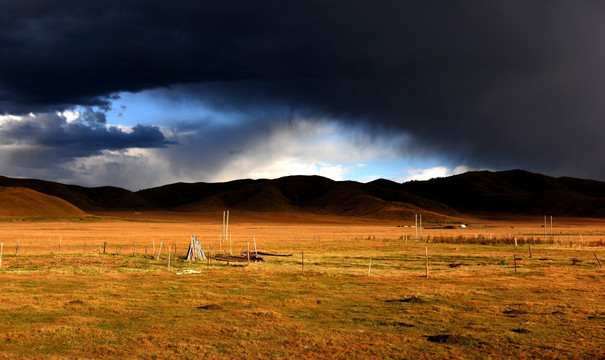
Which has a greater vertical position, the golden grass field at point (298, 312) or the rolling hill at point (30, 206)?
the rolling hill at point (30, 206)

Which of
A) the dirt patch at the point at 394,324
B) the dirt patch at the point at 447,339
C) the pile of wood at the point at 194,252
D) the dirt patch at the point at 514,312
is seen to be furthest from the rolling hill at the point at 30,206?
the dirt patch at the point at 447,339

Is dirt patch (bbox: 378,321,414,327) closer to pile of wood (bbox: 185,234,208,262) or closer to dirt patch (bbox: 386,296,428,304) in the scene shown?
dirt patch (bbox: 386,296,428,304)

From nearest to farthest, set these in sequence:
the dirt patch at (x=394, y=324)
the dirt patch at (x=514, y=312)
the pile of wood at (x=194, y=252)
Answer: the dirt patch at (x=394, y=324) → the dirt patch at (x=514, y=312) → the pile of wood at (x=194, y=252)

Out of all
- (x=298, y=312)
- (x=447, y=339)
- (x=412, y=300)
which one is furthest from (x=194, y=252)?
(x=447, y=339)

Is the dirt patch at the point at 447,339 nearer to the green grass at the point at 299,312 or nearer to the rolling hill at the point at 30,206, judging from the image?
the green grass at the point at 299,312

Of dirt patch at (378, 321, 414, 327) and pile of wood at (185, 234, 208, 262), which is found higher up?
pile of wood at (185, 234, 208, 262)

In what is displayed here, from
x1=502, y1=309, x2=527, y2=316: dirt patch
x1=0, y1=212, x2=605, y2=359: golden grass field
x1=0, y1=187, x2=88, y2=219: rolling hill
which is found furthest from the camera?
x1=0, y1=187, x2=88, y2=219: rolling hill

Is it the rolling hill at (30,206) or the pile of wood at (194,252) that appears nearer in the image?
the pile of wood at (194,252)

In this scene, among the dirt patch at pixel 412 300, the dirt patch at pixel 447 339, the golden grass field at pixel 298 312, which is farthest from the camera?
the dirt patch at pixel 412 300

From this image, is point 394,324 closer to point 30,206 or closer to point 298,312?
point 298,312

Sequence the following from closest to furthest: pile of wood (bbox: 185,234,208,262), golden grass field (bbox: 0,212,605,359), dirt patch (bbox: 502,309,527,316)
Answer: golden grass field (bbox: 0,212,605,359), dirt patch (bbox: 502,309,527,316), pile of wood (bbox: 185,234,208,262)

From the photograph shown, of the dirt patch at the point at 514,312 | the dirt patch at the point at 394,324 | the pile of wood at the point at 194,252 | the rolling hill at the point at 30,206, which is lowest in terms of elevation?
the dirt patch at the point at 394,324

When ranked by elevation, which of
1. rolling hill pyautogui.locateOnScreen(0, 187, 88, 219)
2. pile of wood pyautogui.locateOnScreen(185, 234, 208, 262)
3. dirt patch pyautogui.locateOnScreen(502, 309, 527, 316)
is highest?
Answer: rolling hill pyautogui.locateOnScreen(0, 187, 88, 219)

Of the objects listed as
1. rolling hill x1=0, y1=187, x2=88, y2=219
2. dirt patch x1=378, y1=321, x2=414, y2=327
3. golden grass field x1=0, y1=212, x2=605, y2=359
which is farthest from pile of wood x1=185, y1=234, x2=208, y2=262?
rolling hill x1=0, y1=187, x2=88, y2=219
